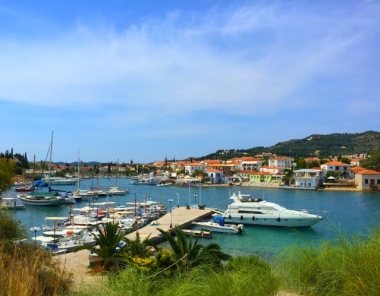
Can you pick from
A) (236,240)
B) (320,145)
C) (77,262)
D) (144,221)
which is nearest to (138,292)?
(77,262)

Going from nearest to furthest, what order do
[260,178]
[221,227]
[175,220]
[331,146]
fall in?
[221,227] → [175,220] → [260,178] → [331,146]

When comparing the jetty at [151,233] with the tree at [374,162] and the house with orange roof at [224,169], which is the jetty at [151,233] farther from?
the house with orange roof at [224,169]

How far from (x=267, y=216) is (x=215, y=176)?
224 ft

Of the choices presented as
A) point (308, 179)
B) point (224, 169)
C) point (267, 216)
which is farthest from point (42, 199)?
point (224, 169)

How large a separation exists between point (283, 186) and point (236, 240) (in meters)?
56.4

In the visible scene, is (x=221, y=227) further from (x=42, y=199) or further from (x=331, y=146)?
(x=331, y=146)

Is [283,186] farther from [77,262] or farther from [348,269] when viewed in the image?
[348,269]

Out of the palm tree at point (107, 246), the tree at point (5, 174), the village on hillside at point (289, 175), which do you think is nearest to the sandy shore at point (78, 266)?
the palm tree at point (107, 246)

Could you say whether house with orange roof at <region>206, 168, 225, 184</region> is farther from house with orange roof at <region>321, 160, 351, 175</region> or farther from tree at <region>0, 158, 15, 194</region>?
tree at <region>0, 158, 15, 194</region>

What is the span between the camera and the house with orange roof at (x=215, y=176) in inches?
3853

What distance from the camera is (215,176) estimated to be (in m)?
98.9

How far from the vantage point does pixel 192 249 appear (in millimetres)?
9102

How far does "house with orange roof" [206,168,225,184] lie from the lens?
3853 inches

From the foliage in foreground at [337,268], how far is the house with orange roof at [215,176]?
9068 cm
